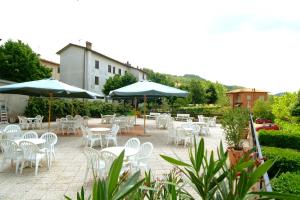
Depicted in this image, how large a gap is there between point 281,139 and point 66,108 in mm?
16614

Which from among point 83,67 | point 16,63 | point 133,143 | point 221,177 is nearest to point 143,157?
point 133,143

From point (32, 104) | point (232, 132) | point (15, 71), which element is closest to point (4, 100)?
point (32, 104)

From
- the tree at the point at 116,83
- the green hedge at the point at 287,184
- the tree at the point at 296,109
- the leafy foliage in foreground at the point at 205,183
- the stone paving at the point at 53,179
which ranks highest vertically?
the tree at the point at 116,83

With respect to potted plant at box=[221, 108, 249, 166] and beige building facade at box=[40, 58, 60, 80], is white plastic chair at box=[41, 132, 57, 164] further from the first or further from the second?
beige building facade at box=[40, 58, 60, 80]

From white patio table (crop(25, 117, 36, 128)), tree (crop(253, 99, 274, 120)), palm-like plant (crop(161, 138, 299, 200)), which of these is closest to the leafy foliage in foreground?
palm-like plant (crop(161, 138, 299, 200))

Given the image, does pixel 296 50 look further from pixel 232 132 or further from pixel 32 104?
pixel 32 104

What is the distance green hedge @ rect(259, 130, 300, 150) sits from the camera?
8531 mm

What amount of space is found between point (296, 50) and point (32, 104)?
1808 cm

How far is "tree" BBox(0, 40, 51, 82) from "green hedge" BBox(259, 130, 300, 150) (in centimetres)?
2404

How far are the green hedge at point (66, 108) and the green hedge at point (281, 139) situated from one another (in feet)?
42.6

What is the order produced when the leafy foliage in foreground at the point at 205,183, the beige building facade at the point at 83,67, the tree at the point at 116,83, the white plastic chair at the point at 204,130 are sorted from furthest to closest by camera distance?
1. the beige building facade at the point at 83,67
2. the tree at the point at 116,83
3. the white plastic chair at the point at 204,130
4. the leafy foliage in foreground at the point at 205,183

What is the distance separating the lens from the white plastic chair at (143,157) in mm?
5598

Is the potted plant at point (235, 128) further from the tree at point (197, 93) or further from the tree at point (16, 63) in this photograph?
the tree at point (197, 93)

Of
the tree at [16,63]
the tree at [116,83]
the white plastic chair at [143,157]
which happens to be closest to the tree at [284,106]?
the white plastic chair at [143,157]
